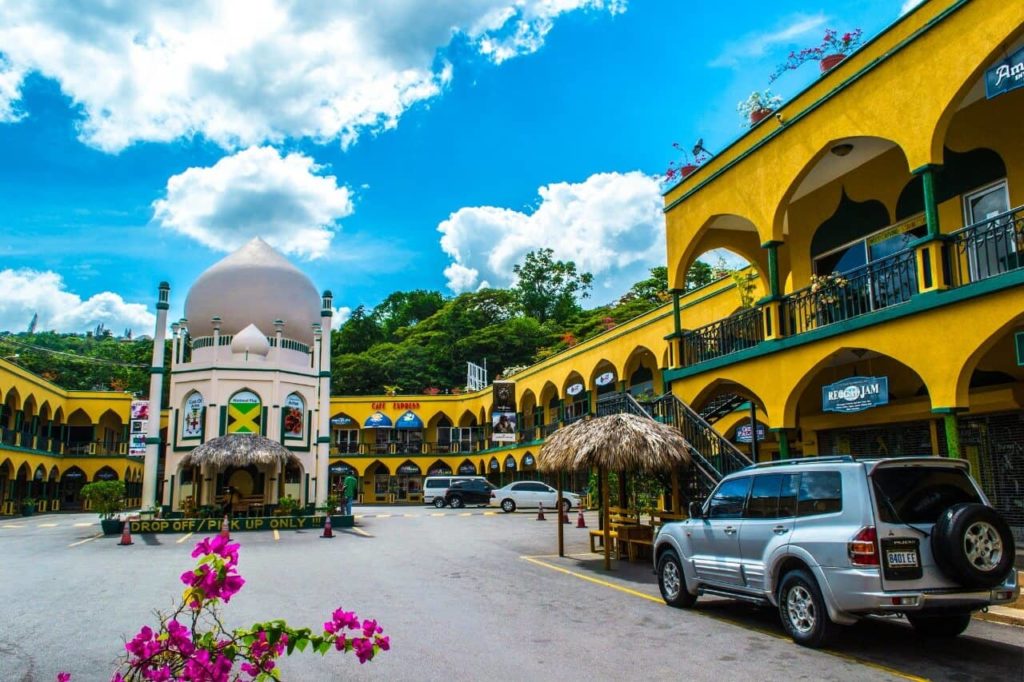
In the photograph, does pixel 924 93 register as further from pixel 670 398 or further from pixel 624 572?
pixel 624 572

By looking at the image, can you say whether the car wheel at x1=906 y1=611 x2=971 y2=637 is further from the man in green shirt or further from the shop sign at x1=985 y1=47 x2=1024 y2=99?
the man in green shirt

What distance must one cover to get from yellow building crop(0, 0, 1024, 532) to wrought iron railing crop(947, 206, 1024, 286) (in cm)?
5

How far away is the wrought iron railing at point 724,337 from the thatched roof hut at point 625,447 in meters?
2.79

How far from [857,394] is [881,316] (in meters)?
1.36

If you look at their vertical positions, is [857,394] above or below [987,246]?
below

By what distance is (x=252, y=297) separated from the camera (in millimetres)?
35844

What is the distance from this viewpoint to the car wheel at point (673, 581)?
31.6 ft

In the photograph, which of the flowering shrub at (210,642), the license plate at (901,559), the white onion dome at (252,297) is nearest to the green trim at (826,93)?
the license plate at (901,559)

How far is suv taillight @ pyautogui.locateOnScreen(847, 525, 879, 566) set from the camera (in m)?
6.77

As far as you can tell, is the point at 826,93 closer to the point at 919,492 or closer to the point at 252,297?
the point at 919,492

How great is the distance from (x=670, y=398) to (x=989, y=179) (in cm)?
673

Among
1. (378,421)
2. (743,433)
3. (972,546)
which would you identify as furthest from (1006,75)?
(378,421)

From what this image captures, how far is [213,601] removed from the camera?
3.40 metres

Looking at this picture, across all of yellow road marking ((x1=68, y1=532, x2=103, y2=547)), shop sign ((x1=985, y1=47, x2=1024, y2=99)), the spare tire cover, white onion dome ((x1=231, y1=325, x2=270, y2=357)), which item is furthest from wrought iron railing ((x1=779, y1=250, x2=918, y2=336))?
white onion dome ((x1=231, y1=325, x2=270, y2=357))
